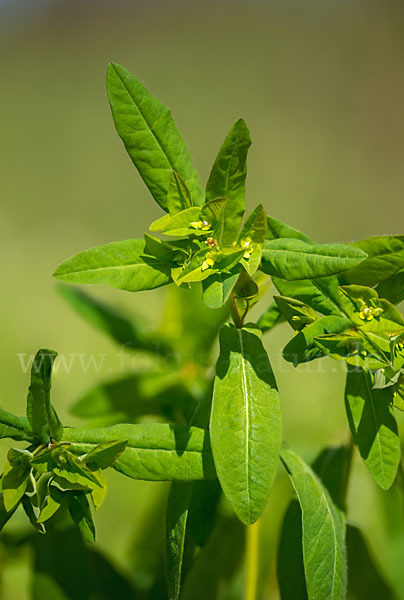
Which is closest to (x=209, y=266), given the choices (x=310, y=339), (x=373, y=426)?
(x=310, y=339)

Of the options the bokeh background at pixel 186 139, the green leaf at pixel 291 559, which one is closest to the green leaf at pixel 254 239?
the green leaf at pixel 291 559

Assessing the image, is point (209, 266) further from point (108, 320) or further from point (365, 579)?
point (365, 579)

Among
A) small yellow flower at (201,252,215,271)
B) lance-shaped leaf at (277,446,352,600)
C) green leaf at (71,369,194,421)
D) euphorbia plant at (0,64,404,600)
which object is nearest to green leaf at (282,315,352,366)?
euphorbia plant at (0,64,404,600)

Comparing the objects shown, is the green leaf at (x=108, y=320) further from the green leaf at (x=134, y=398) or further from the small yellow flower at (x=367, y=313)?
the small yellow flower at (x=367, y=313)

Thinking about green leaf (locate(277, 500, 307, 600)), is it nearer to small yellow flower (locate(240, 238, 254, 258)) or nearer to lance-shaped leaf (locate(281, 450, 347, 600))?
lance-shaped leaf (locate(281, 450, 347, 600))

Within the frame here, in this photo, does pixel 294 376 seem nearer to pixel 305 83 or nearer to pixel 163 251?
pixel 163 251

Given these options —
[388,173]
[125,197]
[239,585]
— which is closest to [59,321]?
[125,197]
